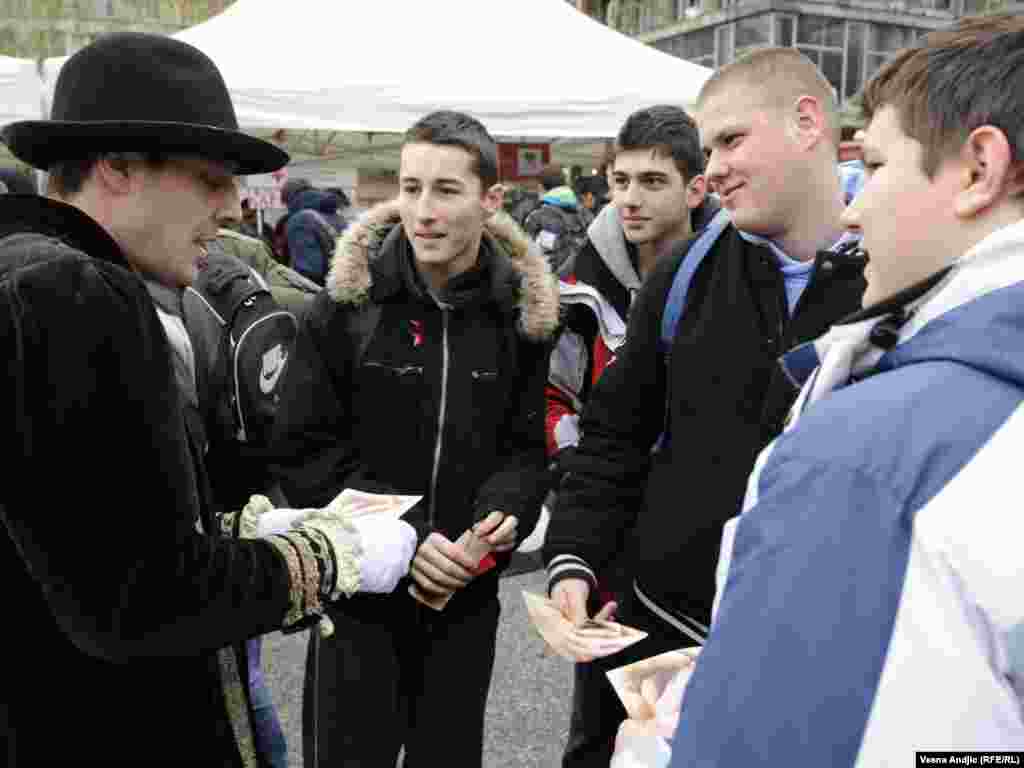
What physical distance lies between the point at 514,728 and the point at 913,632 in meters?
2.87

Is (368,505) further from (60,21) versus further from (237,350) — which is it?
(60,21)

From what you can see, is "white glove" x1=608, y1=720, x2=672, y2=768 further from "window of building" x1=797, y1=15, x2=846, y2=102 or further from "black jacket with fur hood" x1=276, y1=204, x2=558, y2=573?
"window of building" x1=797, y1=15, x2=846, y2=102

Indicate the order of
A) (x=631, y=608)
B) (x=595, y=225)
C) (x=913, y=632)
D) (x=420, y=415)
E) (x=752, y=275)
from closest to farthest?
1. (x=913, y=632)
2. (x=752, y=275)
3. (x=631, y=608)
4. (x=420, y=415)
5. (x=595, y=225)

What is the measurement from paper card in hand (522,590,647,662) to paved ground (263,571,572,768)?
4.93 ft

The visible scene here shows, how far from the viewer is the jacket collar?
1247 millimetres

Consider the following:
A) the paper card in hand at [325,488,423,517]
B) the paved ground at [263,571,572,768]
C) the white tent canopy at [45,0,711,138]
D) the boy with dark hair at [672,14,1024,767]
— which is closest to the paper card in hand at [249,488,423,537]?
the paper card in hand at [325,488,423,517]

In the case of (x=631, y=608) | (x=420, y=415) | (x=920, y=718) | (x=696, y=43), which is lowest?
(x=631, y=608)

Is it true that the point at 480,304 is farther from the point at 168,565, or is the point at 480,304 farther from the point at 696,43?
the point at 696,43

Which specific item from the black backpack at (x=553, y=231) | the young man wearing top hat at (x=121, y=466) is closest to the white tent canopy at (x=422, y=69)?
the black backpack at (x=553, y=231)

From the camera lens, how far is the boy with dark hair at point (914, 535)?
0.76 meters

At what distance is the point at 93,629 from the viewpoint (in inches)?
45.9

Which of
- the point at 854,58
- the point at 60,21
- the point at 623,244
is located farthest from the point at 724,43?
the point at 623,244

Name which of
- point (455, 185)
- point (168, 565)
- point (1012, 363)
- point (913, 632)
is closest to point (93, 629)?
point (168, 565)

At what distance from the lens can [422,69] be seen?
21.6ft
